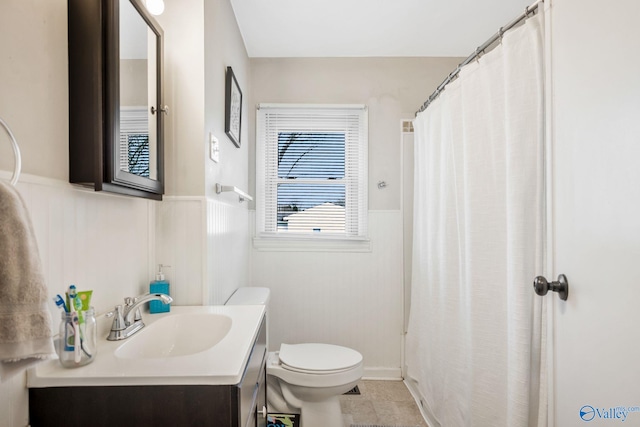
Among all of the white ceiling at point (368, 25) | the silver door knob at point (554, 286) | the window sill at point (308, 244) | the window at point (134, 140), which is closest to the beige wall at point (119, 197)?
the window at point (134, 140)

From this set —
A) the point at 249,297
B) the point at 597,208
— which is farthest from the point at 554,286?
the point at 249,297

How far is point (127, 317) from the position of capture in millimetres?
1041

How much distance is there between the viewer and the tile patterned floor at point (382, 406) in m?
1.96

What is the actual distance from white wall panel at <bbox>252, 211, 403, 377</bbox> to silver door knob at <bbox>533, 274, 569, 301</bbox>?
144cm

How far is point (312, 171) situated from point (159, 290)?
4.94ft

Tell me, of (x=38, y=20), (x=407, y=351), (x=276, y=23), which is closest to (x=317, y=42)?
(x=276, y=23)

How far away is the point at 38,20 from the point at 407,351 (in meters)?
2.50

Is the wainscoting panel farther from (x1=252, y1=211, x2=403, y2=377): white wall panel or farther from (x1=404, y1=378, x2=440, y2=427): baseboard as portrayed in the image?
(x1=404, y1=378, x2=440, y2=427): baseboard

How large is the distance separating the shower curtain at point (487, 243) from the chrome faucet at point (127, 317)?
1.20m

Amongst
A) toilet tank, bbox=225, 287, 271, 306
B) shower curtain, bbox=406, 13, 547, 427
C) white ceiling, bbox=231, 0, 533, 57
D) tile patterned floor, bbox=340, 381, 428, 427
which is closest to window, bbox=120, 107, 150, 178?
toilet tank, bbox=225, 287, 271, 306

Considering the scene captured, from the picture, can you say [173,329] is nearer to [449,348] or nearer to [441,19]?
[449,348]

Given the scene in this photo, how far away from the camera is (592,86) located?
862 millimetres

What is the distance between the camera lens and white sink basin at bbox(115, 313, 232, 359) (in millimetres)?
1076

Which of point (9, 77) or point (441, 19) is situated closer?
point (9, 77)
